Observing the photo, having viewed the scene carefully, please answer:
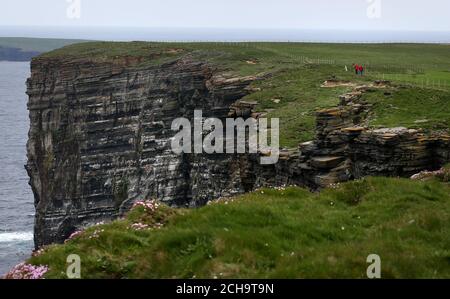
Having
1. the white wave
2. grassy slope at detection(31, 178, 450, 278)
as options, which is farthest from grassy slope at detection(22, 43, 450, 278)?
the white wave

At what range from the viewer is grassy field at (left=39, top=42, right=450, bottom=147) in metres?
41.1

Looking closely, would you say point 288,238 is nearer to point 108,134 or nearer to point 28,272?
point 28,272

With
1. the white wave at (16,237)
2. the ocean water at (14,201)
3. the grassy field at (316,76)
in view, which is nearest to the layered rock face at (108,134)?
the grassy field at (316,76)

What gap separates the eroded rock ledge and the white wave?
4814mm

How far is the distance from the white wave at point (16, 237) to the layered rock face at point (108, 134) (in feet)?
15.1

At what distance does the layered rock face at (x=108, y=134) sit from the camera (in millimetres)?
66000

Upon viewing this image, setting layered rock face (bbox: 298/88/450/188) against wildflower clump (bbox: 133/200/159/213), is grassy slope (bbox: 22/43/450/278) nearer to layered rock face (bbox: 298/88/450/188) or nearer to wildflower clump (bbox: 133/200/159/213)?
wildflower clump (bbox: 133/200/159/213)

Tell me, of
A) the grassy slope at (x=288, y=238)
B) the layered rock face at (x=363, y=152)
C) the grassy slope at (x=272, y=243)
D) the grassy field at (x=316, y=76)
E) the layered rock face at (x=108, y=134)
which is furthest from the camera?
the layered rock face at (x=108, y=134)

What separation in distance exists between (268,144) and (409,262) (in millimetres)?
27701

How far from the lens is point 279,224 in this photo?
1708 centimetres

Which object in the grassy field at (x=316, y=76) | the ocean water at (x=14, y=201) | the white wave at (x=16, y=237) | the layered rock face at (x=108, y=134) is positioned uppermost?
the grassy field at (x=316, y=76)

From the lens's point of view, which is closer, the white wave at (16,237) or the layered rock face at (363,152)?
the layered rock face at (363,152)

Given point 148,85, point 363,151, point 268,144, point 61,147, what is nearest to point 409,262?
point 363,151

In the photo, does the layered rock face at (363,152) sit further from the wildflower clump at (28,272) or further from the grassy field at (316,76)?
the wildflower clump at (28,272)
